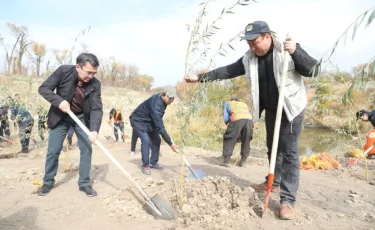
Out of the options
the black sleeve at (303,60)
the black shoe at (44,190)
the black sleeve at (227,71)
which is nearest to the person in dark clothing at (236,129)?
the black sleeve at (227,71)

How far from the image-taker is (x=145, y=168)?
16.4 feet

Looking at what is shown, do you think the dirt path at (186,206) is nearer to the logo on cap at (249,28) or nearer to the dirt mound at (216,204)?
the dirt mound at (216,204)

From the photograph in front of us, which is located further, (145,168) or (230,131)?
(230,131)

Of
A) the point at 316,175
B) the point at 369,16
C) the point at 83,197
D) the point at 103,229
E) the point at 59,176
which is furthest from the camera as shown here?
the point at 316,175

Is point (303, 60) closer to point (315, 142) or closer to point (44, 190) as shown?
→ point (44, 190)

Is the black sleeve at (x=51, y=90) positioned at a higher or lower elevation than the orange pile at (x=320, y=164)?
higher

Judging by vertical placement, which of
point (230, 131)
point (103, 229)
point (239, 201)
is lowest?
point (103, 229)

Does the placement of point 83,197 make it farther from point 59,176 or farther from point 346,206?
point 346,206

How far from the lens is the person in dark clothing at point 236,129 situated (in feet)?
20.1

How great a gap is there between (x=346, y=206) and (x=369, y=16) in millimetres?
2725

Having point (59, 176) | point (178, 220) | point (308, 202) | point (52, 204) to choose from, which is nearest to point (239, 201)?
point (178, 220)

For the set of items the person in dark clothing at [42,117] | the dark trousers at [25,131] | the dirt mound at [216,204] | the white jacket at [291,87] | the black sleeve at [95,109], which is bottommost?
the dirt mound at [216,204]

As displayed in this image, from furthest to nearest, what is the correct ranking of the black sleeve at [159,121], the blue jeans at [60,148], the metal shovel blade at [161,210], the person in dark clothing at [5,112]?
the person in dark clothing at [5,112], the black sleeve at [159,121], the blue jeans at [60,148], the metal shovel blade at [161,210]

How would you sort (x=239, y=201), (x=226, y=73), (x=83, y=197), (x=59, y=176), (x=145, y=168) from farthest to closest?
1. (x=145, y=168)
2. (x=59, y=176)
3. (x=83, y=197)
4. (x=226, y=73)
5. (x=239, y=201)
